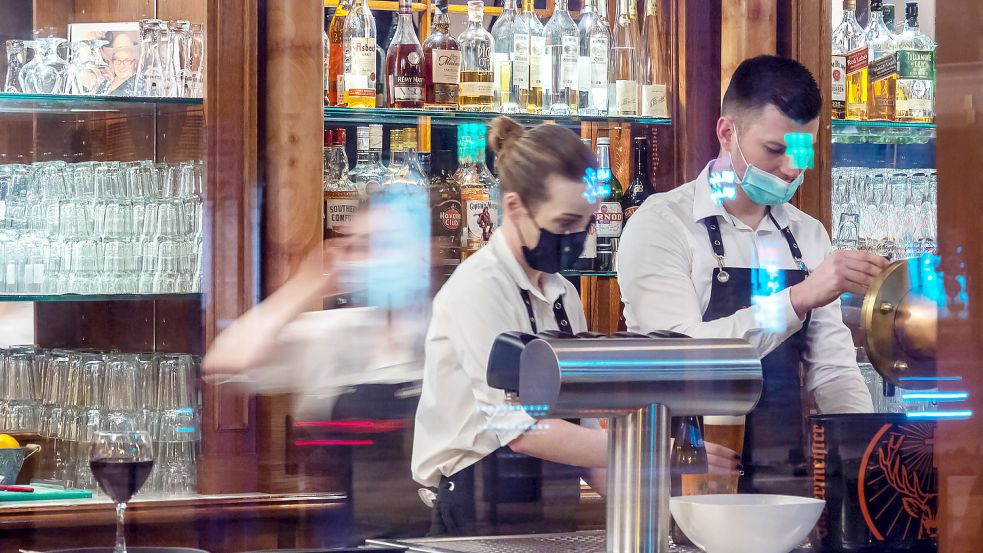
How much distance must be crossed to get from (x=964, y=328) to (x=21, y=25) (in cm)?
188

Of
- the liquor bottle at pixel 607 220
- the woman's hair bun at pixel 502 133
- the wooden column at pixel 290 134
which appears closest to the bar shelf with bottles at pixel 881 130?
the liquor bottle at pixel 607 220

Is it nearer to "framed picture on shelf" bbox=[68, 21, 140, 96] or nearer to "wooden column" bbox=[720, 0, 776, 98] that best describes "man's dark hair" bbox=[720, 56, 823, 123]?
"wooden column" bbox=[720, 0, 776, 98]

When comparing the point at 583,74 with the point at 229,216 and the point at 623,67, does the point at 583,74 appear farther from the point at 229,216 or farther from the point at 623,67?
the point at 229,216

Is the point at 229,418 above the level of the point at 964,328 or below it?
below

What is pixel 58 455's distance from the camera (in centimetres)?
193

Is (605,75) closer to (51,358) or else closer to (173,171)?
(173,171)

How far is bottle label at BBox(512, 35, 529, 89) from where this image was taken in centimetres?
205

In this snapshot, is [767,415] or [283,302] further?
[767,415]

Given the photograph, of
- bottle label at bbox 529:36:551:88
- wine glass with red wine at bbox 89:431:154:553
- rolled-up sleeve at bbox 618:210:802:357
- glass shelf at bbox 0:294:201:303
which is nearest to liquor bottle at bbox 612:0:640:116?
bottle label at bbox 529:36:551:88

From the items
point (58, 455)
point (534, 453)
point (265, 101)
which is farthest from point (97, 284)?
point (534, 453)

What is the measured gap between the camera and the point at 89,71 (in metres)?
1.95

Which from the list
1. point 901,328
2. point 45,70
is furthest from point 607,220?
point 901,328

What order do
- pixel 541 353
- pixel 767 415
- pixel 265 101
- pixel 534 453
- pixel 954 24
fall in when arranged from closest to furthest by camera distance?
1. pixel 954 24
2. pixel 541 353
3. pixel 534 453
4. pixel 265 101
5. pixel 767 415

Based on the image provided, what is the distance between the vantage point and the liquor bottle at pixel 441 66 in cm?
204
